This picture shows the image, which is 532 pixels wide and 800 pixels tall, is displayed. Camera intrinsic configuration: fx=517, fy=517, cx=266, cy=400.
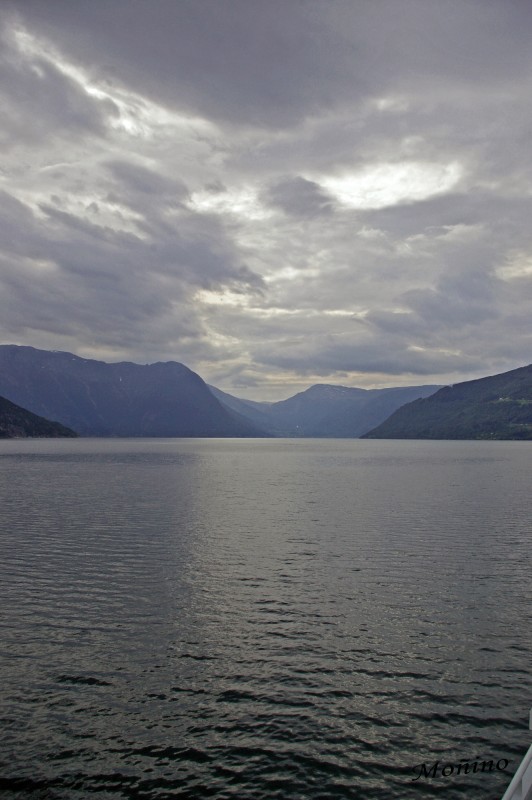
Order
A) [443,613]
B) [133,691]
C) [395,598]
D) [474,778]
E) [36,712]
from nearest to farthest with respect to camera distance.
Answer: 1. [474,778]
2. [36,712]
3. [133,691]
4. [443,613]
5. [395,598]

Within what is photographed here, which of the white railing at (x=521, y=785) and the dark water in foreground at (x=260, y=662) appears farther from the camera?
the dark water in foreground at (x=260, y=662)

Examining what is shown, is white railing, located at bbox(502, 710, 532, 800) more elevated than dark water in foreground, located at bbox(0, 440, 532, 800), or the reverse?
white railing, located at bbox(502, 710, 532, 800)

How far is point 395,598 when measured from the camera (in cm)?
4294

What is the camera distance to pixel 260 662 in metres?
30.9

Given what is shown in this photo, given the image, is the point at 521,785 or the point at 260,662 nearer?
the point at 521,785

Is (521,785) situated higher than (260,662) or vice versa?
(521,785)

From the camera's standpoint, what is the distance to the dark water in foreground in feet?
70.3

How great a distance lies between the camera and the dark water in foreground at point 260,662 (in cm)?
2144

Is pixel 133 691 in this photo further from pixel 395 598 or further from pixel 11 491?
pixel 11 491

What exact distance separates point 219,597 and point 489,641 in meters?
20.8

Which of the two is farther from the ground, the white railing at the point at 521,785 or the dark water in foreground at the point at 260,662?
the white railing at the point at 521,785

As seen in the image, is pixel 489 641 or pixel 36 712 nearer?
pixel 36 712

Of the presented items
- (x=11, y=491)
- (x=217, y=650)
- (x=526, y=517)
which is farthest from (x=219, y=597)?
(x=11, y=491)

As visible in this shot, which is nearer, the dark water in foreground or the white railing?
the white railing
